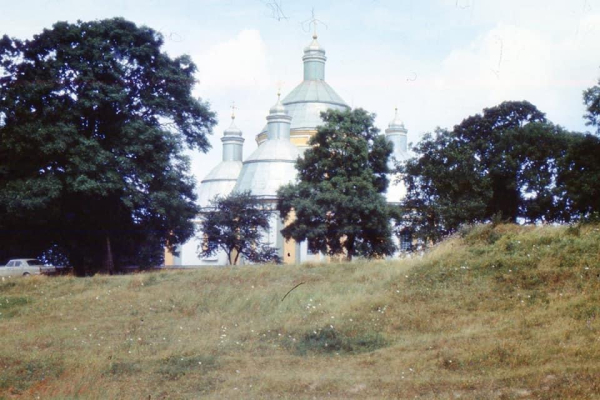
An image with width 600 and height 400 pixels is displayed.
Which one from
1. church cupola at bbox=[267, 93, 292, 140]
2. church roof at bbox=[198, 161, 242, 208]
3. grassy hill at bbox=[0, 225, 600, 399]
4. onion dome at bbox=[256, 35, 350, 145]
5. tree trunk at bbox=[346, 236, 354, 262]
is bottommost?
grassy hill at bbox=[0, 225, 600, 399]

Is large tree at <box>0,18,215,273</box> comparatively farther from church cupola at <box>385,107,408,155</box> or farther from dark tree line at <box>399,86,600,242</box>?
church cupola at <box>385,107,408,155</box>

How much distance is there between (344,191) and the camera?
1302 inches

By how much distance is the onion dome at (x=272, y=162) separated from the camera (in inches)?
1873

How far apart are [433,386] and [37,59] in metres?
20.3

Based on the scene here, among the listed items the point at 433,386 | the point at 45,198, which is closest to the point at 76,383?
the point at 433,386

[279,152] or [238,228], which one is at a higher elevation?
[279,152]

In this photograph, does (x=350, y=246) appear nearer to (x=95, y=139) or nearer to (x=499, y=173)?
(x=499, y=173)

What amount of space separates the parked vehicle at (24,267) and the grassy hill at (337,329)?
17569 mm

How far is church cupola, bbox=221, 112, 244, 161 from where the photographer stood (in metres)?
57.2

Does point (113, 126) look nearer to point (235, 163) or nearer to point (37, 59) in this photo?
point (37, 59)

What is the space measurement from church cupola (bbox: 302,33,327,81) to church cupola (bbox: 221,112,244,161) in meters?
6.64

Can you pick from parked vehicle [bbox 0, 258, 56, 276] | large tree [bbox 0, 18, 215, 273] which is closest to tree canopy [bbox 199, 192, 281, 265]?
parked vehicle [bbox 0, 258, 56, 276]

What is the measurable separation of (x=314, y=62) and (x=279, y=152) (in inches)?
334

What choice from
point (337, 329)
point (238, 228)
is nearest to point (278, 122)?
point (238, 228)
